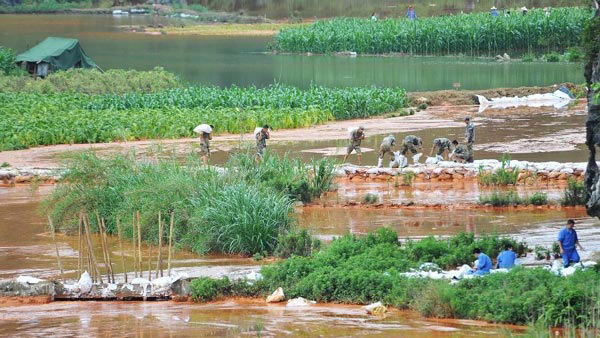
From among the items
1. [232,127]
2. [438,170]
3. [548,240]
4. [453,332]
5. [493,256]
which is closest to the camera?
[453,332]

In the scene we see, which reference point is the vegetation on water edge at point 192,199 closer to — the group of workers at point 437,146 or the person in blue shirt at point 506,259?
the group of workers at point 437,146

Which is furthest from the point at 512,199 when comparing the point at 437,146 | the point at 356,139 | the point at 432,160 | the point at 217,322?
the point at 217,322

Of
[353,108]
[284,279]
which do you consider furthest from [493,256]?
[353,108]

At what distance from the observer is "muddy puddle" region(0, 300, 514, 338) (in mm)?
15508

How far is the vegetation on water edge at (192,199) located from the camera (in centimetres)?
2116

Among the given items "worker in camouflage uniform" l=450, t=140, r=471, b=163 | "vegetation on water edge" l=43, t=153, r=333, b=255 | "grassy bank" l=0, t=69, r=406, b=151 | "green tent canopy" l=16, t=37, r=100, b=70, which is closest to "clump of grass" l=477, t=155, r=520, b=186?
"worker in camouflage uniform" l=450, t=140, r=471, b=163

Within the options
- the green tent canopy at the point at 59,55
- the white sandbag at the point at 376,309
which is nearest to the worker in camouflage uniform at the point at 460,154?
the white sandbag at the point at 376,309

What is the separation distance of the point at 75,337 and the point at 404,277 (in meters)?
4.81

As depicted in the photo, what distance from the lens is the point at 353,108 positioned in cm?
4150

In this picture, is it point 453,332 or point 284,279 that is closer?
point 453,332

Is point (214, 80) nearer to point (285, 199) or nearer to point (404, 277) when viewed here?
point (285, 199)

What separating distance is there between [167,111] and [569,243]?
78.9ft

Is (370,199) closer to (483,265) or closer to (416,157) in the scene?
(416,157)

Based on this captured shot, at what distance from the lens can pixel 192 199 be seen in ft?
72.8
